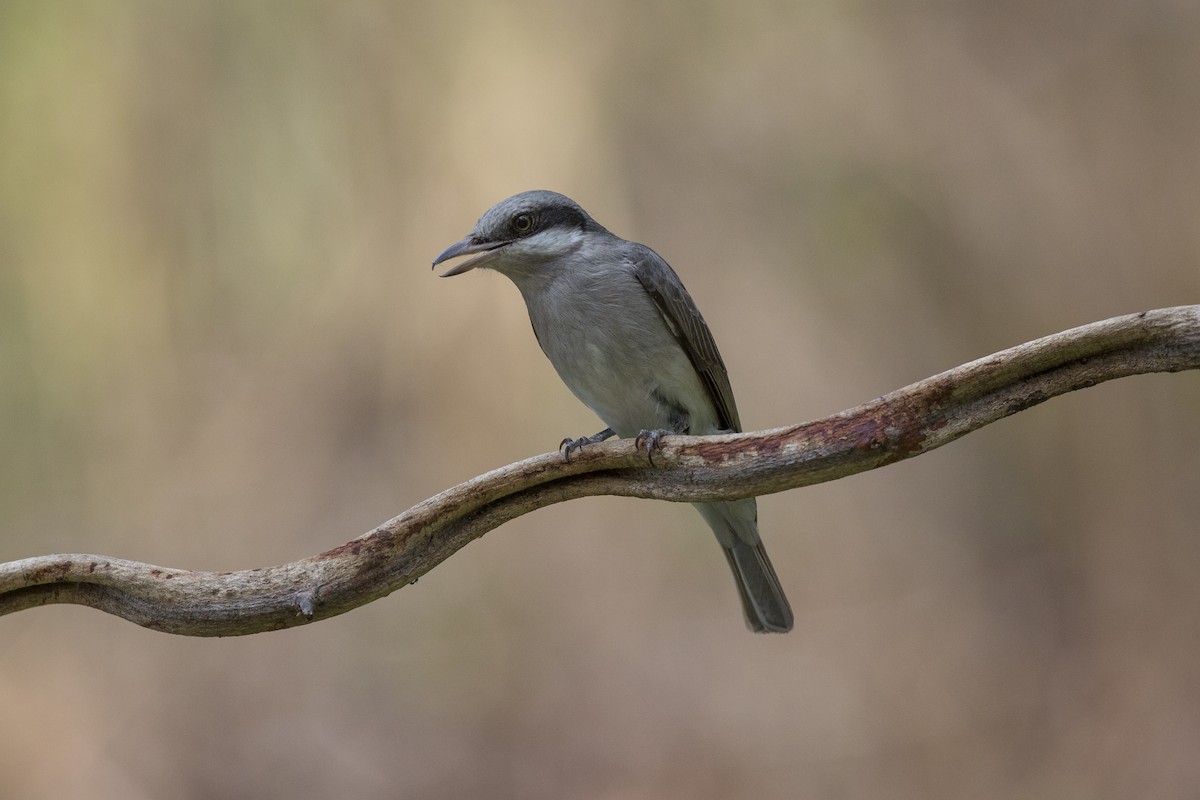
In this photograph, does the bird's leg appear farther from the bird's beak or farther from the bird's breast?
the bird's beak

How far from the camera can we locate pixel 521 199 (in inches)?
94.7

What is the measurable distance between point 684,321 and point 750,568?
0.63 m

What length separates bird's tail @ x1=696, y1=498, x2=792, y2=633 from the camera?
2641 millimetres

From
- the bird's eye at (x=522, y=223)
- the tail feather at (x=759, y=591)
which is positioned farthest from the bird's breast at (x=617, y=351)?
the tail feather at (x=759, y=591)

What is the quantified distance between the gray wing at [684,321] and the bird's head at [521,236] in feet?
0.59

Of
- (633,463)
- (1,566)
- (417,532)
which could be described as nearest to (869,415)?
(633,463)

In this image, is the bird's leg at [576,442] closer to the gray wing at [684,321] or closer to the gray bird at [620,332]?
the gray bird at [620,332]

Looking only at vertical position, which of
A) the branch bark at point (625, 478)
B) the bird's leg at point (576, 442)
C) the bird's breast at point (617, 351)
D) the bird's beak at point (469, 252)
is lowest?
the branch bark at point (625, 478)

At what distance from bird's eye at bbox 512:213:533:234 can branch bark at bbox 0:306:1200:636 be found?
82cm

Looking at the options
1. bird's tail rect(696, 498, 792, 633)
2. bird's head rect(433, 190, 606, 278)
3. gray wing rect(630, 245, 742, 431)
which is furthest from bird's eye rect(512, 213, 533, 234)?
bird's tail rect(696, 498, 792, 633)

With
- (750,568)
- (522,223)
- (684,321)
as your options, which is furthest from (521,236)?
(750,568)

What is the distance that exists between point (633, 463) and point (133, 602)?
2.48ft

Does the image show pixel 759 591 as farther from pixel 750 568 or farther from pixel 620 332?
pixel 620 332

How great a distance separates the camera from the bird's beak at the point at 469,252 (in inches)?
89.0
